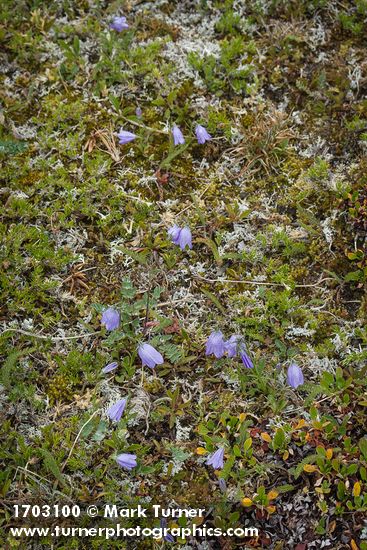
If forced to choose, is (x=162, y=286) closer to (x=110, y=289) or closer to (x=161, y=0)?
(x=110, y=289)

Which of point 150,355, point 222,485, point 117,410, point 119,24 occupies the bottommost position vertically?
point 222,485

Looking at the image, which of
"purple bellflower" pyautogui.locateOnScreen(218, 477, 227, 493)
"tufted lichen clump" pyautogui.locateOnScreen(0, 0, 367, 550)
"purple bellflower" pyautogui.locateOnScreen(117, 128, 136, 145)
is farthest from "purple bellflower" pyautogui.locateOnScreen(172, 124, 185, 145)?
"purple bellflower" pyautogui.locateOnScreen(218, 477, 227, 493)

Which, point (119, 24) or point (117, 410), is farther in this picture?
point (119, 24)

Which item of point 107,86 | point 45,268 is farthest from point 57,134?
point 45,268

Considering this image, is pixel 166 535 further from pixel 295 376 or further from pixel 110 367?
pixel 295 376

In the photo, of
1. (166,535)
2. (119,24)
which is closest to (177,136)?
(119,24)

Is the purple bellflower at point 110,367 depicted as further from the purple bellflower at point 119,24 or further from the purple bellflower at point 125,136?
the purple bellflower at point 119,24

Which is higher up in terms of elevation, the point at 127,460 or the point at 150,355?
the point at 150,355

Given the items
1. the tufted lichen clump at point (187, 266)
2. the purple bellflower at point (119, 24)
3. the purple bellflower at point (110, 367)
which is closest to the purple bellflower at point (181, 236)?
the tufted lichen clump at point (187, 266)
